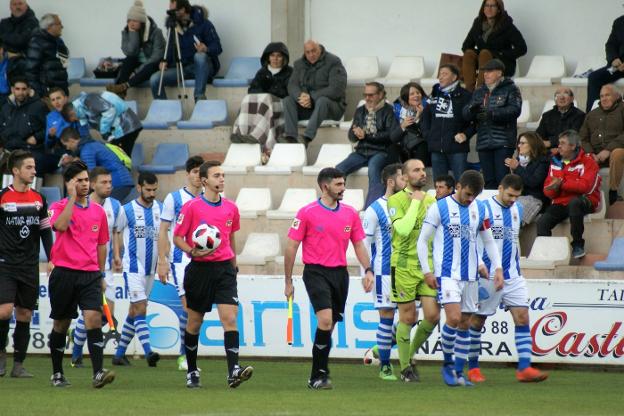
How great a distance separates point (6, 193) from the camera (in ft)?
41.4

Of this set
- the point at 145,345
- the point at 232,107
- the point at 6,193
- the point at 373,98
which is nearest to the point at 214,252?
the point at 6,193

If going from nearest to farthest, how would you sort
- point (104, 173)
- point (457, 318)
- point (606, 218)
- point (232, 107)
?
point (457, 318)
point (104, 173)
point (606, 218)
point (232, 107)

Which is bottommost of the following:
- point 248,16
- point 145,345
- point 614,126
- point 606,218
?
point 145,345

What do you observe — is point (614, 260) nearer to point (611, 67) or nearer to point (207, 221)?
point (611, 67)

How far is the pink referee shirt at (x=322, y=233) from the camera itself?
38.9 ft

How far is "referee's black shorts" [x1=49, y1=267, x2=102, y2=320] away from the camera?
11828 millimetres

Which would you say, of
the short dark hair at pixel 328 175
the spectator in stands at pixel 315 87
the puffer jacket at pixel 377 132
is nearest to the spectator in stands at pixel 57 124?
the spectator in stands at pixel 315 87

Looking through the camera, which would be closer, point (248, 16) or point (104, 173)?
point (104, 173)

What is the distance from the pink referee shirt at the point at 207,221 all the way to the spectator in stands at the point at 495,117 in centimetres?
607

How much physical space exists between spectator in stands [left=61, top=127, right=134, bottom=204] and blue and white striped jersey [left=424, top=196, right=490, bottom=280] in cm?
733

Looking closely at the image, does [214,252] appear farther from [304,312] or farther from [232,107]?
[232,107]

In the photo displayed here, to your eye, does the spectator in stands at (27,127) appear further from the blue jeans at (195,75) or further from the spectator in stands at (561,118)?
the spectator in stands at (561,118)

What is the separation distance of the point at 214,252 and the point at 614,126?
7306mm

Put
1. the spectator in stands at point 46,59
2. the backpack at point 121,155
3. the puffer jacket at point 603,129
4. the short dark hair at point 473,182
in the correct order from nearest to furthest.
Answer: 1. the short dark hair at point 473,182
2. the puffer jacket at point 603,129
3. the backpack at point 121,155
4. the spectator in stands at point 46,59
